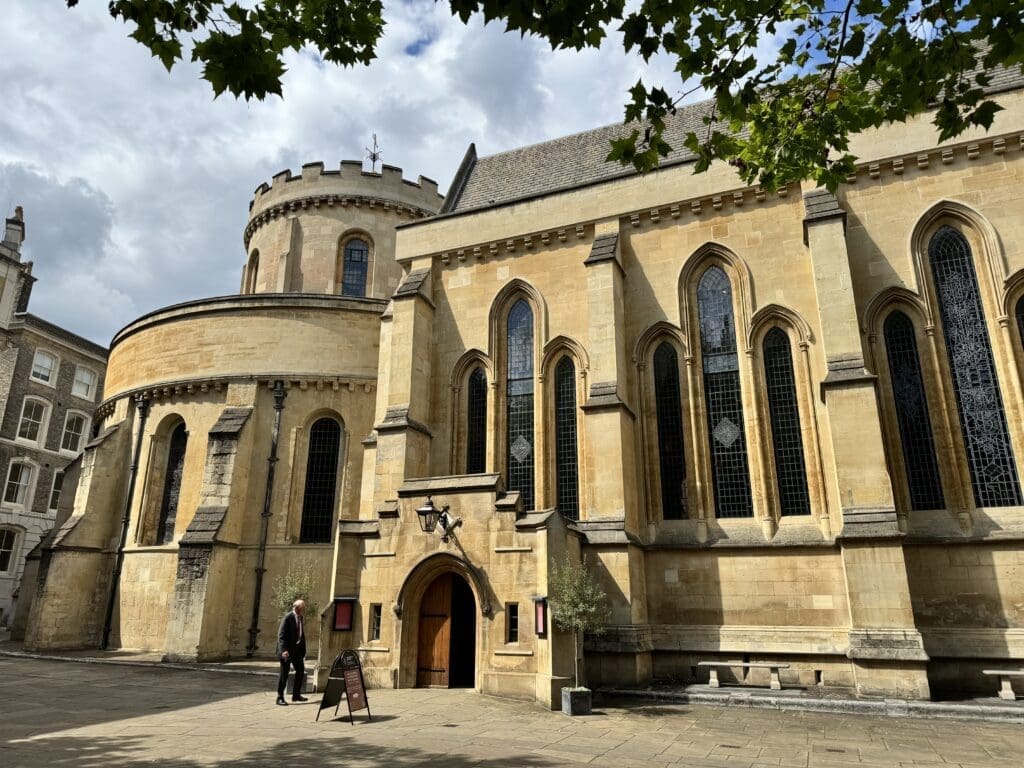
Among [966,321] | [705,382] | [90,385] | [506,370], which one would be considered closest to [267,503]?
[506,370]

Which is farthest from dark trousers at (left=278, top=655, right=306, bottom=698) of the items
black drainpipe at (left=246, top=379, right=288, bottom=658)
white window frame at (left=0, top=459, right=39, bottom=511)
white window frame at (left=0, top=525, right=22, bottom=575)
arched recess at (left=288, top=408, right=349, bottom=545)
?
white window frame at (left=0, top=459, right=39, bottom=511)

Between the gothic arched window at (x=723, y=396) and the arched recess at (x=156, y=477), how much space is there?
52.0ft

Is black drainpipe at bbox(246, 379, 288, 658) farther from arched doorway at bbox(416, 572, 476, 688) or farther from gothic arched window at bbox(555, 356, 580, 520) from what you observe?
gothic arched window at bbox(555, 356, 580, 520)

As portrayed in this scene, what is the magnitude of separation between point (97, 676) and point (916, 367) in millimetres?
19407

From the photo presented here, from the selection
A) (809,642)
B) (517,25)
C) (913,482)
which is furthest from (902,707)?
(517,25)

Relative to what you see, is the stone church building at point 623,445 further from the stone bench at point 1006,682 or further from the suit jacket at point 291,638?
the suit jacket at point 291,638

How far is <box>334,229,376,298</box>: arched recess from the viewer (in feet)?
92.5

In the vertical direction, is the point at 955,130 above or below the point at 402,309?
below

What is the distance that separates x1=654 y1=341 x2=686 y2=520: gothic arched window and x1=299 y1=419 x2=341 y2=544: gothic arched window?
33.6 feet

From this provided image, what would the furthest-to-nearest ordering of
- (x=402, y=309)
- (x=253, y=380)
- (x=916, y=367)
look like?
(x=253, y=380), (x=402, y=309), (x=916, y=367)

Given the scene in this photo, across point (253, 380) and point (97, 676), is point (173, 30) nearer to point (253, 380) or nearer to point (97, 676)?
point (97, 676)

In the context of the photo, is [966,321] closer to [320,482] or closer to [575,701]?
[575,701]

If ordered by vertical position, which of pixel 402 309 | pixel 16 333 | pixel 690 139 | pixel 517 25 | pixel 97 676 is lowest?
pixel 97 676

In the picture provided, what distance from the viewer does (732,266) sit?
16.9m
